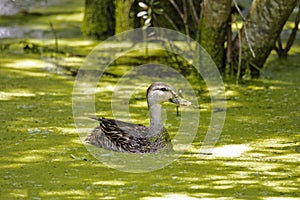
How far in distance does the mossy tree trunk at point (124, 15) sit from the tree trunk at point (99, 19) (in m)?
0.58

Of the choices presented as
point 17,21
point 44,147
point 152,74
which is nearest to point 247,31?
point 152,74

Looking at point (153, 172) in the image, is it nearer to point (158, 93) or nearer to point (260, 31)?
point (158, 93)

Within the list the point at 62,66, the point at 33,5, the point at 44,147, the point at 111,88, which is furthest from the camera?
the point at 33,5

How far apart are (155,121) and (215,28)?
2.04 m

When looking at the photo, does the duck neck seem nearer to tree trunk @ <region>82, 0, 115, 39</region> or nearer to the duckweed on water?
the duckweed on water

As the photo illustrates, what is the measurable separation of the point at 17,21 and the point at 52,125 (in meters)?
3.83

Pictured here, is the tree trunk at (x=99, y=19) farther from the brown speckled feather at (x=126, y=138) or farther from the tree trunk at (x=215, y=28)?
the brown speckled feather at (x=126, y=138)

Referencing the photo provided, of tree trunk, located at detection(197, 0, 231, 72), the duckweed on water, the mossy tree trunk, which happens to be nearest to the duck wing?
the duckweed on water

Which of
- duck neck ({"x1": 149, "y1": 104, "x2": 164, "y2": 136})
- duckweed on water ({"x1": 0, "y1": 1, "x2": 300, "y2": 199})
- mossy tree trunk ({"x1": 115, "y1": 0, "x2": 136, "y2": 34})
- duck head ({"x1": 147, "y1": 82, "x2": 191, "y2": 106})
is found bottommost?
duckweed on water ({"x1": 0, "y1": 1, "x2": 300, "y2": 199})

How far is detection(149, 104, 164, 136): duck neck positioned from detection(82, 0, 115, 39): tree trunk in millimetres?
3527

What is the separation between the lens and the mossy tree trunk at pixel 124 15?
345 inches

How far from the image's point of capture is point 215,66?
26.2 ft

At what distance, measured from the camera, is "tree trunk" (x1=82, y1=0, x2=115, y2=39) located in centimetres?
945

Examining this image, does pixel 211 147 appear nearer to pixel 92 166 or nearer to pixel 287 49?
Answer: pixel 92 166
